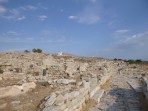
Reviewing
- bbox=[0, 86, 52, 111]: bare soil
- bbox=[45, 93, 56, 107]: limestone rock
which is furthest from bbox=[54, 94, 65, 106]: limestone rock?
bbox=[0, 86, 52, 111]: bare soil

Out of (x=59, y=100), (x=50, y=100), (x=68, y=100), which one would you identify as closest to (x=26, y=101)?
(x=50, y=100)

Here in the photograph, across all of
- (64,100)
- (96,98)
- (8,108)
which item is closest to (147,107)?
(96,98)

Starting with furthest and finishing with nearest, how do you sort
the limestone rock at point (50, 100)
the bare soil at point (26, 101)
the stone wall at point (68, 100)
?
1. the bare soil at point (26, 101)
2. the limestone rock at point (50, 100)
3. the stone wall at point (68, 100)

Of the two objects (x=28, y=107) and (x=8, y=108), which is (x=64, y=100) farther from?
(x=8, y=108)

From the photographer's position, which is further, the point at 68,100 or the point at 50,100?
the point at 68,100

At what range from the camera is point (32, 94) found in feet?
38.2

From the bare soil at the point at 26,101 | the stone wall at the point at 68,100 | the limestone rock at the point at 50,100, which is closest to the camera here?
the stone wall at the point at 68,100

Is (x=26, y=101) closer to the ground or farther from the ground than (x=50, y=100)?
closer to the ground

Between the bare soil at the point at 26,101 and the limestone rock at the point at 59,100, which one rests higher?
the limestone rock at the point at 59,100

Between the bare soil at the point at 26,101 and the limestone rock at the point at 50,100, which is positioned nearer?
the limestone rock at the point at 50,100

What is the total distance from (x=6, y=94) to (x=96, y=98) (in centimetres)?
568

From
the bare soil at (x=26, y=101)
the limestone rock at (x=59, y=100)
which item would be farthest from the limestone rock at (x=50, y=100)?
the bare soil at (x=26, y=101)

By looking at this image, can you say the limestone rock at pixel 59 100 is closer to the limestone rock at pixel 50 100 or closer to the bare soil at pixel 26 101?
the limestone rock at pixel 50 100

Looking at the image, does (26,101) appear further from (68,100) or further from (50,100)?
(68,100)
